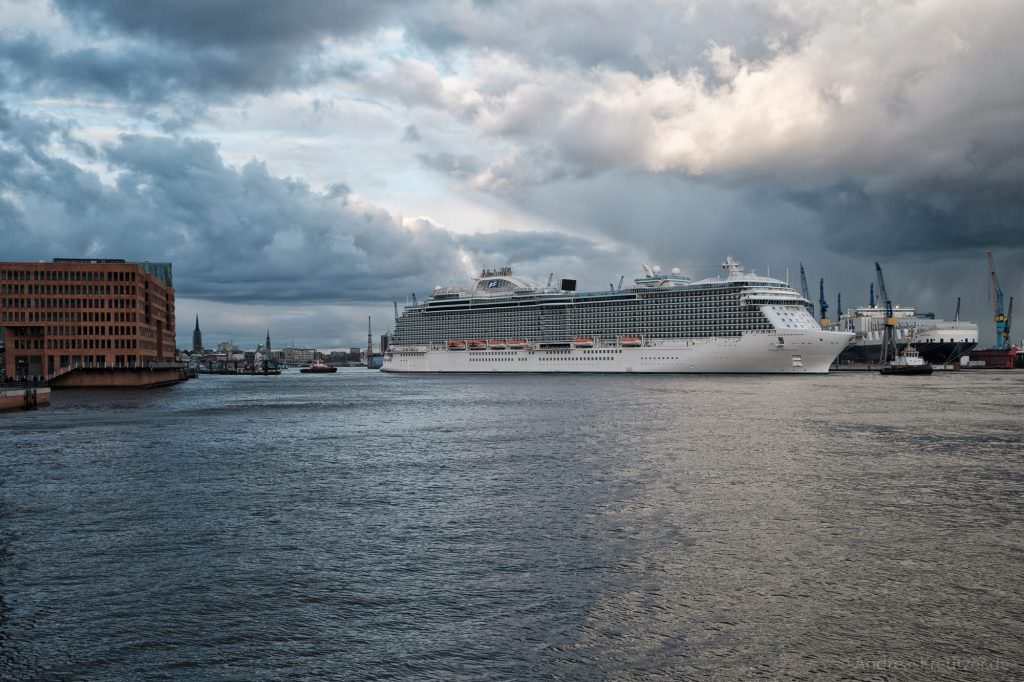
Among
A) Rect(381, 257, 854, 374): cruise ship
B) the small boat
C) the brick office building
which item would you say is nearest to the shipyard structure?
the brick office building

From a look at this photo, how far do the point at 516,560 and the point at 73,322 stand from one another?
423ft

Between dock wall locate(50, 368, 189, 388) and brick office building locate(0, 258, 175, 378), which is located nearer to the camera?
dock wall locate(50, 368, 189, 388)

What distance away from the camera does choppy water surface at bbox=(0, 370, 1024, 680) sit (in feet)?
49.3

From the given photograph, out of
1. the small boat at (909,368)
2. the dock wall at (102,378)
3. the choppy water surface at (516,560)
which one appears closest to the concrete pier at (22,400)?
the choppy water surface at (516,560)

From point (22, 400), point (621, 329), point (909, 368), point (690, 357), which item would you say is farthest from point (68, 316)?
point (909, 368)

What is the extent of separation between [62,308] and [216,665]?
132 metres

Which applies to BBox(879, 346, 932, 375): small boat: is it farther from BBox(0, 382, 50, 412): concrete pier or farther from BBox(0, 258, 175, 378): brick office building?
BBox(0, 382, 50, 412): concrete pier

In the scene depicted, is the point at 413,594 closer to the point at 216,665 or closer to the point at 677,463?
Answer: the point at 216,665

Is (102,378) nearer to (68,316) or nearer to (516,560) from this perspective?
(68,316)

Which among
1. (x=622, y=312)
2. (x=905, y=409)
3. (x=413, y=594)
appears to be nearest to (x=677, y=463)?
(x=413, y=594)

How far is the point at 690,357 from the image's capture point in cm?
13588

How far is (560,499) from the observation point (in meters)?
29.2

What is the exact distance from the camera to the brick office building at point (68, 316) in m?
127

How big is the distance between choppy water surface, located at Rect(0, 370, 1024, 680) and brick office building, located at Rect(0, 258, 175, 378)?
→ 9330 centimetres
